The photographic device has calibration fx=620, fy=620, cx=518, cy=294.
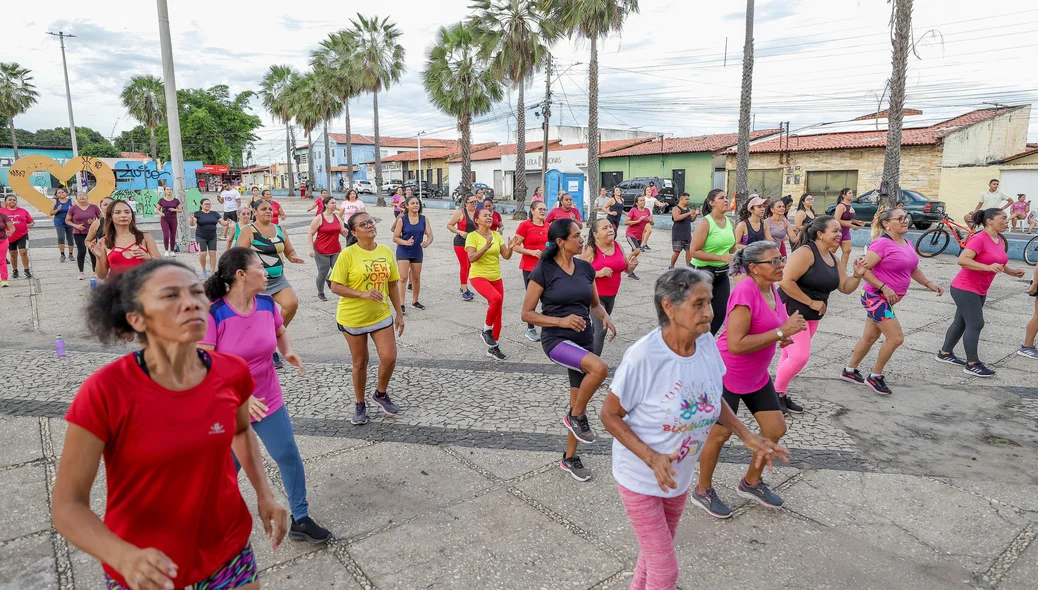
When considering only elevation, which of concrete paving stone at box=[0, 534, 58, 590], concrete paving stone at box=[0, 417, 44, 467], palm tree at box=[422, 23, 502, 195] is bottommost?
concrete paving stone at box=[0, 534, 58, 590]

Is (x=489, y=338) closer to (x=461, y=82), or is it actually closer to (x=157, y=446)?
(x=157, y=446)

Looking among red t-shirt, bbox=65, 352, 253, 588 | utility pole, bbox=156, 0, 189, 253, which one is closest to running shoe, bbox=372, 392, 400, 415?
red t-shirt, bbox=65, 352, 253, 588

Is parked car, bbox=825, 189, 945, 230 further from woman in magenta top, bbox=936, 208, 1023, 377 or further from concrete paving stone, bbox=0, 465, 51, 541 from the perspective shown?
concrete paving stone, bbox=0, 465, 51, 541

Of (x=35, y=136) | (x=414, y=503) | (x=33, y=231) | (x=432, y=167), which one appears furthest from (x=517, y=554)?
(x=35, y=136)

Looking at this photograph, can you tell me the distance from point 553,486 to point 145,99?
65.2m

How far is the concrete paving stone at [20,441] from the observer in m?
4.31

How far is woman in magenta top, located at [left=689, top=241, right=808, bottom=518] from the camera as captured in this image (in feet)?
11.0

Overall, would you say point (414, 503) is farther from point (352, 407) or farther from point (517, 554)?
point (352, 407)

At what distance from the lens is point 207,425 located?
1859 mm

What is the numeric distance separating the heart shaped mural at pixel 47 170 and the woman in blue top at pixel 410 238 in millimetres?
13244

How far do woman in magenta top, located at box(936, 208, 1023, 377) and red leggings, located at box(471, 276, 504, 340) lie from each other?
4693 mm

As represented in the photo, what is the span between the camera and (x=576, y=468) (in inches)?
162

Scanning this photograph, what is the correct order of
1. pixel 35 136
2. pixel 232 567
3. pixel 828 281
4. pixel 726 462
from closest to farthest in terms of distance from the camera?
pixel 232 567 < pixel 726 462 < pixel 828 281 < pixel 35 136

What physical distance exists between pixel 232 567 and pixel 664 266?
12.6 metres
